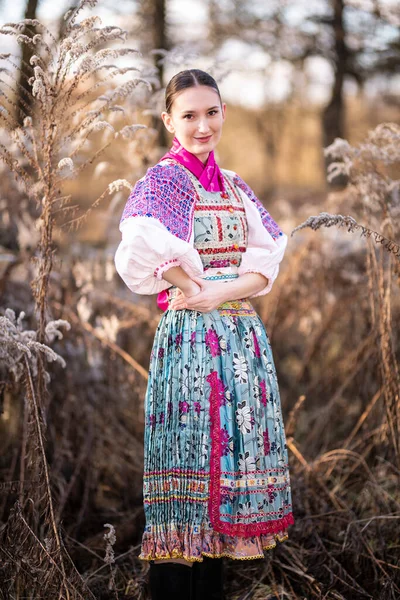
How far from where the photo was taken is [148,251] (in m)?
2.09

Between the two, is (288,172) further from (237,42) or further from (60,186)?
(60,186)

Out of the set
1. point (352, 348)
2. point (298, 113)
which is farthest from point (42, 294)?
point (298, 113)

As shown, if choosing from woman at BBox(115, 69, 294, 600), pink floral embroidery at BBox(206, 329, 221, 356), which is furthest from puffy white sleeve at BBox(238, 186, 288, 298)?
pink floral embroidery at BBox(206, 329, 221, 356)

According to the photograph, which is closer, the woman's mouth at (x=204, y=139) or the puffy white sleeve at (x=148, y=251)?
the puffy white sleeve at (x=148, y=251)

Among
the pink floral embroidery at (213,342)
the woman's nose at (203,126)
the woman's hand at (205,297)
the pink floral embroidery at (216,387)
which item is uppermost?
the woman's nose at (203,126)

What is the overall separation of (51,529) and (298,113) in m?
8.92

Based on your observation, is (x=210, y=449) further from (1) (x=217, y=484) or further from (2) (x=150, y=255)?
(2) (x=150, y=255)

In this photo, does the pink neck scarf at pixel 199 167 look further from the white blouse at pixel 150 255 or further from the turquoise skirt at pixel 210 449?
the turquoise skirt at pixel 210 449

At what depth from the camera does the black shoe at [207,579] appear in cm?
226

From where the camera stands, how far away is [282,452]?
229cm

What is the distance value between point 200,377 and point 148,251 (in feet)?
1.47

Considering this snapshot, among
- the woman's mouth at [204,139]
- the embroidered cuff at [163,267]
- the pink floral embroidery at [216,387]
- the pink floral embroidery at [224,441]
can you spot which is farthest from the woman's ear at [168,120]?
the pink floral embroidery at [224,441]

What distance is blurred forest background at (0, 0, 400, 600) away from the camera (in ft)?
7.91

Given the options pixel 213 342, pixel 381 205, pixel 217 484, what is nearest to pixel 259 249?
pixel 213 342
